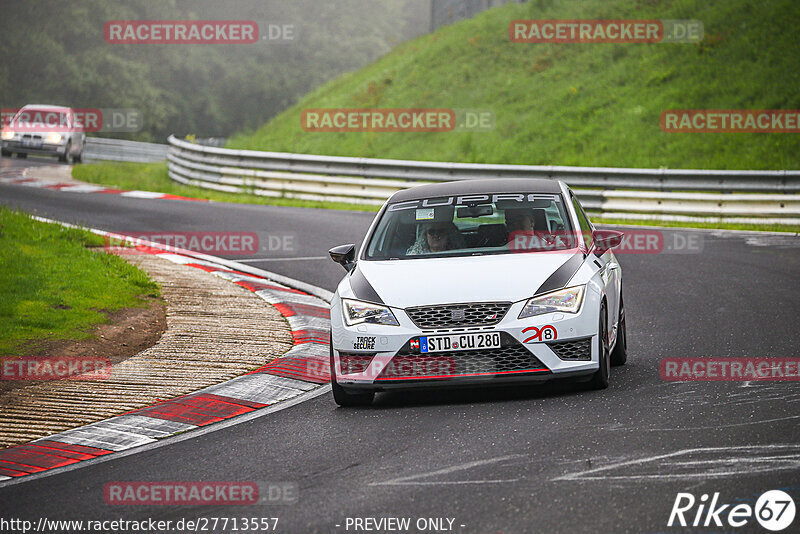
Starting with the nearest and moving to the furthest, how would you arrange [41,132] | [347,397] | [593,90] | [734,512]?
[734,512], [347,397], [593,90], [41,132]

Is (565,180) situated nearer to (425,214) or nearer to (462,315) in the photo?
(425,214)

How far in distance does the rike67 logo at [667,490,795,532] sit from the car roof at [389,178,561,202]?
4227 millimetres

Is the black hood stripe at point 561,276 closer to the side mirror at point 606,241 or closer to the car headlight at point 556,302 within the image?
the car headlight at point 556,302

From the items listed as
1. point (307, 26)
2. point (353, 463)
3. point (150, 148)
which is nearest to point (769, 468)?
point (353, 463)

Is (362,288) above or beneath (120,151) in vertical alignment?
beneath

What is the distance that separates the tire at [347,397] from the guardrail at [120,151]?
37266mm

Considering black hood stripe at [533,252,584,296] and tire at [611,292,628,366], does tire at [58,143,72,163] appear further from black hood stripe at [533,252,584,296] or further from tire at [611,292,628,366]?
black hood stripe at [533,252,584,296]

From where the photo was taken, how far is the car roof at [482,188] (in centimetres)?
901

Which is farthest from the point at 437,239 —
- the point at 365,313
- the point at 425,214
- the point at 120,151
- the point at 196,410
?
the point at 120,151

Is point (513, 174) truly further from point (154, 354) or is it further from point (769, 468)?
point (769, 468)

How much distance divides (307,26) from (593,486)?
8792cm

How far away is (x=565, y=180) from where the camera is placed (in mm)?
22703

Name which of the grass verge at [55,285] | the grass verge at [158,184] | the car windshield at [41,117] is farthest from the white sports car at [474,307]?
the car windshield at [41,117]

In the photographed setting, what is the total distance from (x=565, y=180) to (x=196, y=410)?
15.8m
